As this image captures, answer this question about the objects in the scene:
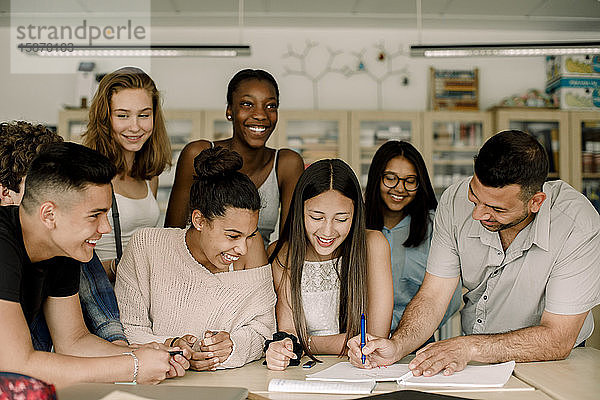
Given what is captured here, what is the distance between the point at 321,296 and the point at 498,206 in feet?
2.18

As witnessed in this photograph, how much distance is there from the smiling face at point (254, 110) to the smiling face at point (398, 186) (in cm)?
55

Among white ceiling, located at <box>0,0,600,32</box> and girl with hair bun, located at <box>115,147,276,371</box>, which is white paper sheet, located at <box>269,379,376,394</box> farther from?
white ceiling, located at <box>0,0,600,32</box>

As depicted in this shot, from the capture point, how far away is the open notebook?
1571mm

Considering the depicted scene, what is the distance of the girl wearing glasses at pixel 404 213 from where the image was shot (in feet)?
8.45

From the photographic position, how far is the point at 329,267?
6.98 feet

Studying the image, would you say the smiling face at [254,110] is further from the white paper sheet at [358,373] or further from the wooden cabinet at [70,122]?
the wooden cabinet at [70,122]

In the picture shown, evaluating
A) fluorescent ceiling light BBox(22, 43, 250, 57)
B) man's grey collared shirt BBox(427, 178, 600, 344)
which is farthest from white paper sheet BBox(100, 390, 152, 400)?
fluorescent ceiling light BBox(22, 43, 250, 57)

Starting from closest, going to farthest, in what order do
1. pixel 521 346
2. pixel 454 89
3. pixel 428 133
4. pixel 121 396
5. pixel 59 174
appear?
pixel 121 396 → pixel 59 174 → pixel 521 346 → pixel 428 133 → pixel 454 89

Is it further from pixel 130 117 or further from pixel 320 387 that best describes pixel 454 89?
pixel 320 387

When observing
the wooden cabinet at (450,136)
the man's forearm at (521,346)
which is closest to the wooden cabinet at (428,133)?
the wooden cabinet at (450,136)

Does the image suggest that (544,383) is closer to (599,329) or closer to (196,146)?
(599,329)

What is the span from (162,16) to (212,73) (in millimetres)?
632

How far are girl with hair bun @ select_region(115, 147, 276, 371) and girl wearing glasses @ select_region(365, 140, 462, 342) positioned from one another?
2.61 ft

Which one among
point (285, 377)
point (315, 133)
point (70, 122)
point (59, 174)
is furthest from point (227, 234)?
point (70, 122)
